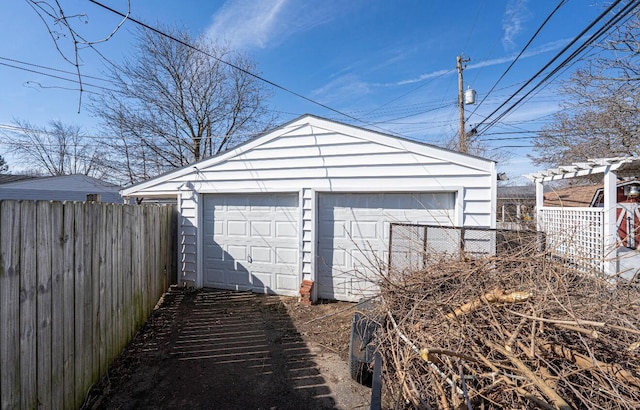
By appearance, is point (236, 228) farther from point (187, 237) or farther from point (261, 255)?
point (187, 237)

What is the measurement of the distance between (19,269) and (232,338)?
8.59ft

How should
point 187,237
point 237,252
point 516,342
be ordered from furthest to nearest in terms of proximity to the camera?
point 187,237
point 237,252
point 516,342

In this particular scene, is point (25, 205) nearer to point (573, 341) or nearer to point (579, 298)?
point (573, 341)

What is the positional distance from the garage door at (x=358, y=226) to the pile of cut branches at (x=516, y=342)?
2597 millimetres

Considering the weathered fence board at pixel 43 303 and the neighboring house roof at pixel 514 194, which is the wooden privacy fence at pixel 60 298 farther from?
the neighboring house roof at pixel 514 194

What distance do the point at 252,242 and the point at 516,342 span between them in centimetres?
482

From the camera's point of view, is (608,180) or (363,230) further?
(363,230)

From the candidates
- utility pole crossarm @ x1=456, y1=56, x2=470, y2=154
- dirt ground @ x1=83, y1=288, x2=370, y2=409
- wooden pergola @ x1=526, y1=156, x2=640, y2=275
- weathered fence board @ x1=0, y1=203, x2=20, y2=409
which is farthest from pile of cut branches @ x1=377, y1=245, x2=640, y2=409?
utility pole crossarm @ x1=456, y1=56, x2=470, y2=154

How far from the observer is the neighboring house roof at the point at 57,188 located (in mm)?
13922

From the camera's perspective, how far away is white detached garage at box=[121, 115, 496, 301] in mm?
4750

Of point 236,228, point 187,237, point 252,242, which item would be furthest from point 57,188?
point 252,242

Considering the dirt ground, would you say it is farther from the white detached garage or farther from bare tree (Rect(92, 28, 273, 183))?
bare tree (Rect(92, 28, 273, 183))

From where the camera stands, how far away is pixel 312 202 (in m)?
5.23

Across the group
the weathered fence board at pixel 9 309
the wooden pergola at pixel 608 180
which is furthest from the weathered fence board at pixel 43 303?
the wooden pergola at pixel 608 180
